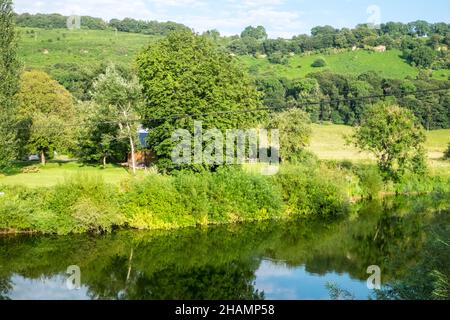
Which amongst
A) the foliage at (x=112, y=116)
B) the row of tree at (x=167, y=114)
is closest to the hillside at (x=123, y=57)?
the row of tree at (x=167, y=114)

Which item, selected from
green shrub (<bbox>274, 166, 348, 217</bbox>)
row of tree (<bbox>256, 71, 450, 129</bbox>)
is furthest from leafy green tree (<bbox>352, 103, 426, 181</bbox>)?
row of tree (<bbox>256, 71, 450, 129</bbox>)

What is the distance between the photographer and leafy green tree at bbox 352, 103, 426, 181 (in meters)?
40.5

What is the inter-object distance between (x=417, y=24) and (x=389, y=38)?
31903mm

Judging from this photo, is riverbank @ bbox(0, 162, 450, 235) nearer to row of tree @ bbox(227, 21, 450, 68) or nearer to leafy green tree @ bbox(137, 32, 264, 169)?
leafy green tree @ bbox(137, 32, 264, 169)

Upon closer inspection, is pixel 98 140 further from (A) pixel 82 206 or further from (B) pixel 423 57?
(B) pixel 423 57

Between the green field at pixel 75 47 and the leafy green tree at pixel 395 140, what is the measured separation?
2438 inches

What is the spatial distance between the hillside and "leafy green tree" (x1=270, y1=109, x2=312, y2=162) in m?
58.2

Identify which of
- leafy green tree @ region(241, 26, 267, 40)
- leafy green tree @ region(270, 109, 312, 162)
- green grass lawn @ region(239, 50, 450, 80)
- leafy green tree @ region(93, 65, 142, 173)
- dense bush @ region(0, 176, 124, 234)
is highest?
leafy green tree @ region(241, 26, 267, 40)

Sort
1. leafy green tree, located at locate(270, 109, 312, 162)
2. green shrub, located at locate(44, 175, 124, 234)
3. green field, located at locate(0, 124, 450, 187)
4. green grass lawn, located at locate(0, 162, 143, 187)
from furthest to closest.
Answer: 1. leafy green tree, located at locate(270, 109, 312, 162)
2. green field, located at locate(0, 124, 450, 187)
3. green grass lawn, located at locate(0, 162, 143, 187)
4. green shrub, located at locate(44, 175, 124, 234)

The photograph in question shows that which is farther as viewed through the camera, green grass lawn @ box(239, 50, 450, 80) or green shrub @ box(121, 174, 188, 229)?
green grass lawn @ box(239, 50, 450, 80)

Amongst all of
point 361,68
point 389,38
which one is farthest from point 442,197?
point 389,38

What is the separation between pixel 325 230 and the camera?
1183 inches

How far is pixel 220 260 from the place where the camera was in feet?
80.6

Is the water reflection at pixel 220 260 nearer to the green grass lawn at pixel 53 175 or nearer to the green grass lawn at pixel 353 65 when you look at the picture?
the green grass lawn at pixel 53 175
